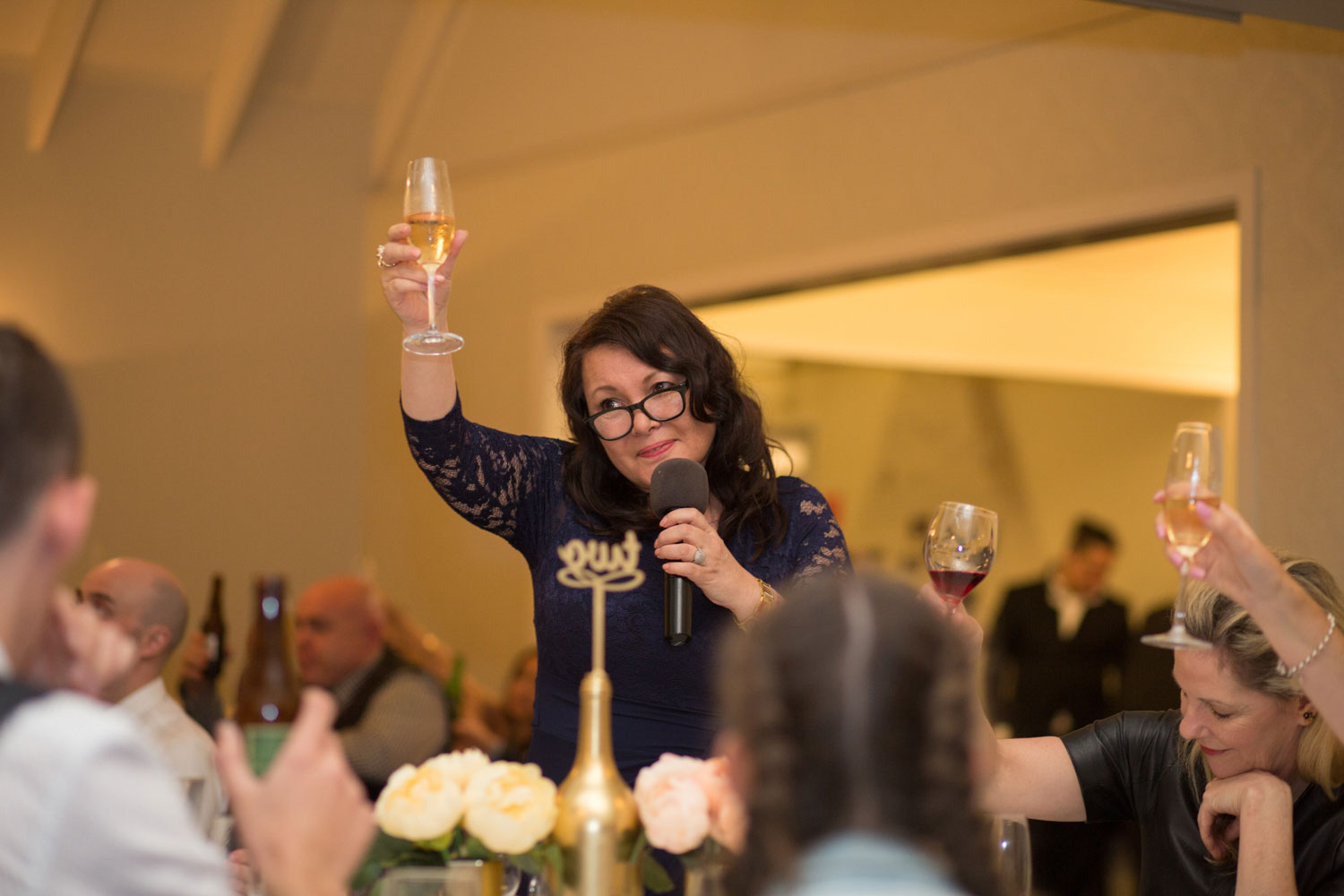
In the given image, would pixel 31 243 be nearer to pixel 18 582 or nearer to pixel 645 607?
pixel 645 607

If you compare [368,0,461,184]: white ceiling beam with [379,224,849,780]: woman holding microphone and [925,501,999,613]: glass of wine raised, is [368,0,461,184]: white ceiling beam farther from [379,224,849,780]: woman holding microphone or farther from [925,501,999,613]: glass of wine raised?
[925,501,999,613]: glass of wine raised

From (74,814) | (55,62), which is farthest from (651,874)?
(55,62)

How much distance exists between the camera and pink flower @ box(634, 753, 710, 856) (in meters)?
1.45

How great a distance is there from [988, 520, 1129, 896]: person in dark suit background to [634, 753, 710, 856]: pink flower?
4.80m

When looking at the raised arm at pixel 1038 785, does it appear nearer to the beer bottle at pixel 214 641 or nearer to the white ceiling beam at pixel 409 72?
the beer bottle at pixel 214 641

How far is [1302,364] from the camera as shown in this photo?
3.95m

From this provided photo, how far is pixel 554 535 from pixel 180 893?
4.35 ft

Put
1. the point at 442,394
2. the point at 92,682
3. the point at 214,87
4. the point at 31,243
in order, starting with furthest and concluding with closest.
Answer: the point at 214,87 < the point at 31,243 < the point at 442,394 < the point at 92,682

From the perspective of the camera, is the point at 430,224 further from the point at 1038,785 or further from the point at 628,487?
the point at 1038,785

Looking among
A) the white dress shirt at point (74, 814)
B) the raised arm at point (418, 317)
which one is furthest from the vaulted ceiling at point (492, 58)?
the white dress shirt at point (74, 814)

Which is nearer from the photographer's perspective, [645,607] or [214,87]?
[645,607]

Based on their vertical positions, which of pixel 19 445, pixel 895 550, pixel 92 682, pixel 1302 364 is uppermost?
pixel 895 550

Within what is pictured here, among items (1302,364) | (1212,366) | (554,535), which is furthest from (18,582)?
(1212,366)

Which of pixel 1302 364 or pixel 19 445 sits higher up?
pixel 1302 364
